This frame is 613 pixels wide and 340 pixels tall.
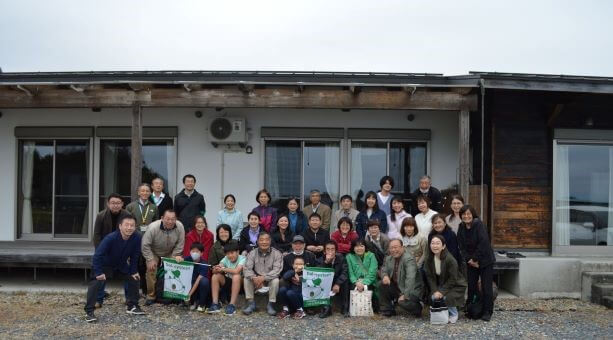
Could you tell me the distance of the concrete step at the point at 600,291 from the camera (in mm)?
6523

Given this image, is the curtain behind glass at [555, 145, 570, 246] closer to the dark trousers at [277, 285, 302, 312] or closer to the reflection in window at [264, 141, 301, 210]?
the reflection in window at [264, 141, 301, 210]

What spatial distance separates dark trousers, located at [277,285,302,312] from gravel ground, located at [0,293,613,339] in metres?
0.23

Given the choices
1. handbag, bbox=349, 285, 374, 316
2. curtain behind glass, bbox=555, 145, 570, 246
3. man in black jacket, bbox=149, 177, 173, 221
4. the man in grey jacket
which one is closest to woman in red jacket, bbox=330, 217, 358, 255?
handbag, bbox=349, 285, 374, 316

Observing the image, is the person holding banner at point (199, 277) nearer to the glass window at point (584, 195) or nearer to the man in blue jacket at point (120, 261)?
the man in blue jacket at point (120, 261)

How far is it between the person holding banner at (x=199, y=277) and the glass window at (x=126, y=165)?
3.07m

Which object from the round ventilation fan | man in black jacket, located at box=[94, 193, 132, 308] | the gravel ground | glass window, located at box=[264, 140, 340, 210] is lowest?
the gravel ground

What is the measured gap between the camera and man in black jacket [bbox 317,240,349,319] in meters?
5.85

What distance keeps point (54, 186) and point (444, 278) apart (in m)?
7.03

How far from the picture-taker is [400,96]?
7137mm

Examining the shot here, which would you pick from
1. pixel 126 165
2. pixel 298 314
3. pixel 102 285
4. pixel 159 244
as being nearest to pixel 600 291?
pixel 298 314

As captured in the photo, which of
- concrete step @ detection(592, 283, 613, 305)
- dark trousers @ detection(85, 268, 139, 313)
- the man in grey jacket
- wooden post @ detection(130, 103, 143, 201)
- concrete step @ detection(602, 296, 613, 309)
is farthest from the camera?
wooden post @ detection(130, 103, 143, 201)

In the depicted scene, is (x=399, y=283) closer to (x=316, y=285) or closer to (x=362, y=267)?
(x=362, y=267)

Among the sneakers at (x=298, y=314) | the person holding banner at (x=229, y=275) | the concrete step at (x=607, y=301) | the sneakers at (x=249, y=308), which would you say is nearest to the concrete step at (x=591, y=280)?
the concrete step at (x=607, y=301)

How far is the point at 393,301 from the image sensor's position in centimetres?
591
